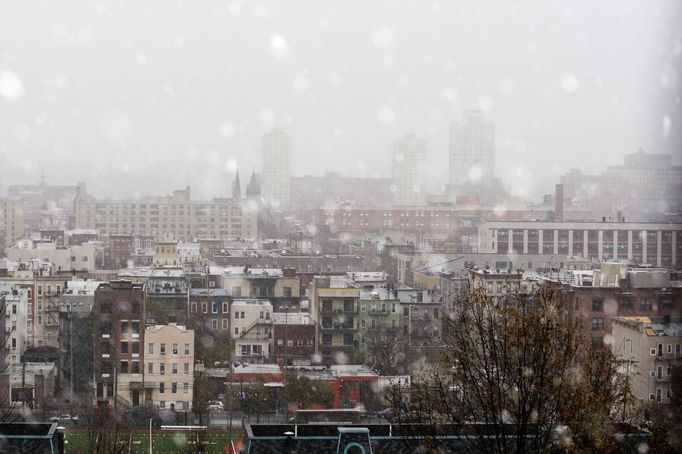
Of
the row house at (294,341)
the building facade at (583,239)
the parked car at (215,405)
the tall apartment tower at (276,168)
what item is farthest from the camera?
the tall apartment tower at (276,168)

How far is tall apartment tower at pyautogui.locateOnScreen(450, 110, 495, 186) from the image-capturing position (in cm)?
3191

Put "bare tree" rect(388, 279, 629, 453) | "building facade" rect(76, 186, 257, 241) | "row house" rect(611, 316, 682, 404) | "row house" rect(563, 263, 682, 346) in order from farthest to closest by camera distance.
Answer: "building facade" rect(76, 186, 257, 241)
"row house" rect(563, 263, 682, 346)
"row house" rect(611, 316, 682, 404)
"bare tree" rect(388, 279, 629, 453)

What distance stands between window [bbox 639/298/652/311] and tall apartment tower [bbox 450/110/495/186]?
945 inches

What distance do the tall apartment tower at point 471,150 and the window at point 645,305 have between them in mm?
23998

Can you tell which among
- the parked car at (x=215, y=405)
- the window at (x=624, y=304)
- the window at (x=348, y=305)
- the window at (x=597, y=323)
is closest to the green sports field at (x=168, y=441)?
the parked car at (x=215, y=405)

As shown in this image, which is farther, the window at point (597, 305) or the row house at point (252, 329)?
the row house at point (252, 329)

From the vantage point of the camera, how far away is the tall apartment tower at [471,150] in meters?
31.9

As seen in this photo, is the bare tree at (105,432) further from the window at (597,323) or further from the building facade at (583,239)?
the building facade at (583,239)

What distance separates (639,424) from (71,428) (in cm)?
415

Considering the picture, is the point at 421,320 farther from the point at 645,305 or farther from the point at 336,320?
the point at 645,305

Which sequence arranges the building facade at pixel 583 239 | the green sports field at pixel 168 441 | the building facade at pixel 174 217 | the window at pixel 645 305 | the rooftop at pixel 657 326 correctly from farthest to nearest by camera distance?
the building facade at pixel 174 217
the building facade at pixel 583 239
the window at pixel 645 305
the rooftop at pixel 657 326
the green sports field at pixel 168 441

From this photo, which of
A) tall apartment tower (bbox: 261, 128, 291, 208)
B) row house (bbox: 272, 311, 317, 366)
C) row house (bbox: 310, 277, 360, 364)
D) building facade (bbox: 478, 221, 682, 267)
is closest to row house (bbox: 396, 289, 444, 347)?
row house (bbox: 310, 277, 360, 364)

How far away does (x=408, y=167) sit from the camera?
107 ft

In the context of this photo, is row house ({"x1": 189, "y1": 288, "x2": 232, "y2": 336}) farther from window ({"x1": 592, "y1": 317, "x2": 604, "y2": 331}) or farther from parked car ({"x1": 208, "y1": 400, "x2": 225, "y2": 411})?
window ({"x1": 592, "y1": 317, "x2": 604, "y2": 331})
